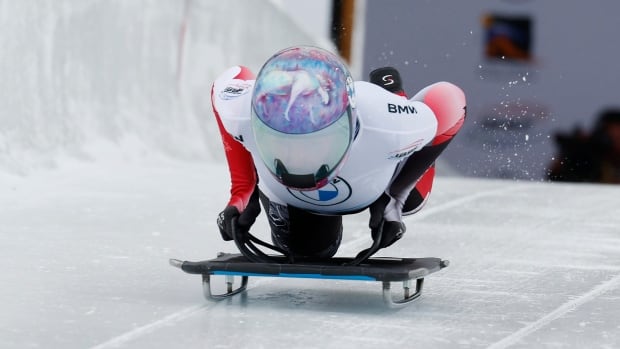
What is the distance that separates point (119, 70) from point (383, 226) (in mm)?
6241

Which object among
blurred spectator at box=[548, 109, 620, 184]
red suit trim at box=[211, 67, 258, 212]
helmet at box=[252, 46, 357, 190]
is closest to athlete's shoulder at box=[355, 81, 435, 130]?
helmet at box=[252, 46, 357, 190]

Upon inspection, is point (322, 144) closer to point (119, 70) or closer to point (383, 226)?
point (383, 226)

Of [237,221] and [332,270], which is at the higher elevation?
[237,221]

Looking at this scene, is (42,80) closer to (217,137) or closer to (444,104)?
(217,137)

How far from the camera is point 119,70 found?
1097 cm

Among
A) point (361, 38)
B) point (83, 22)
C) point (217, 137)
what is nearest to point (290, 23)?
point (361, 38)

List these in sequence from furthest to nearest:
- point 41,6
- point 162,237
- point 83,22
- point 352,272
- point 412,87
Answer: point 412,87 → point 83,22 → point 41,6 → point 162,237 → point 352,272

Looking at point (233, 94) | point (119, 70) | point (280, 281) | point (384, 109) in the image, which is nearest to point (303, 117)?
point (384, 109)


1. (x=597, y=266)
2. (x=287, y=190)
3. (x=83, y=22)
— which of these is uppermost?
(x=83, y=22)

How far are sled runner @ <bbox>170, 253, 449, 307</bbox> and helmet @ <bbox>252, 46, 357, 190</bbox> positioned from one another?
0.30 m

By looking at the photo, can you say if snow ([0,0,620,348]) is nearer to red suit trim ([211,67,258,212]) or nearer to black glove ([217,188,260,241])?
black glove ([217,188,260,241])

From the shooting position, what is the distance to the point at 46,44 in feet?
31.8

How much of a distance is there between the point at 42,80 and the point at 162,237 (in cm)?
322

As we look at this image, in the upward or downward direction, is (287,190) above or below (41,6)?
below
